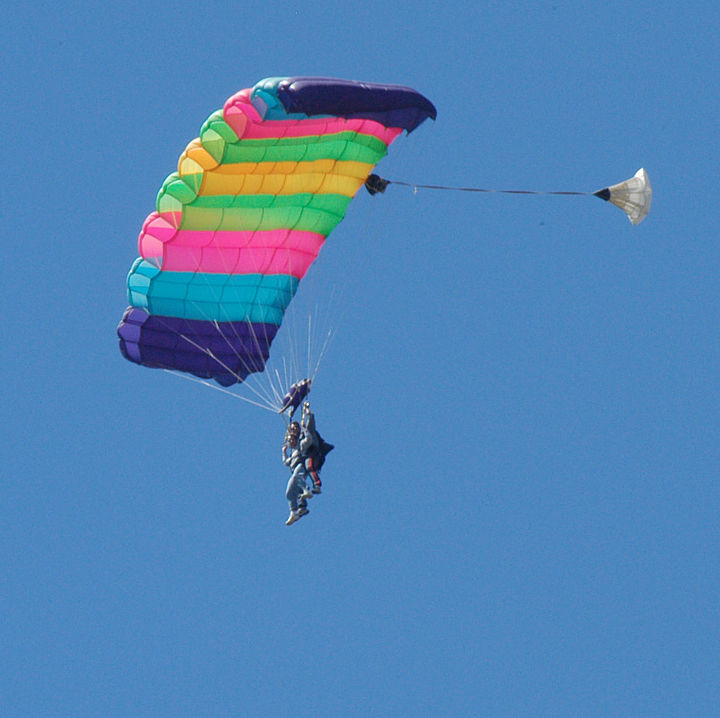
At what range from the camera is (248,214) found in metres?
27.6

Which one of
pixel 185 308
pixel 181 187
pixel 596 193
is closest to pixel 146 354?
pixel 185 308

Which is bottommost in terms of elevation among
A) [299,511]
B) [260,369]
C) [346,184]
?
[299,511]

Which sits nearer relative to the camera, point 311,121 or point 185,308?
point 311,121

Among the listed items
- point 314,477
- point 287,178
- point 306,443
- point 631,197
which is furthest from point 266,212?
point 631,197

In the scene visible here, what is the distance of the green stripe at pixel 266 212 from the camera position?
2719 cm

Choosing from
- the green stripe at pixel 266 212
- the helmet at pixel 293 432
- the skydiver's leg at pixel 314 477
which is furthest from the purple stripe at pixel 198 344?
the skydiver's leg at pixel 314 477

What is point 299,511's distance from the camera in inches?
1072

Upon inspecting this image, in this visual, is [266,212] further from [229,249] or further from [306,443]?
[306,443]

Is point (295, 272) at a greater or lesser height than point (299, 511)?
greater

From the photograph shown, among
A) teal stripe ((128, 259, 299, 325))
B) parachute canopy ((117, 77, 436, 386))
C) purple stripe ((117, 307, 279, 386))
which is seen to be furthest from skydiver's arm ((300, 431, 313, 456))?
teal stripe ((128, 259, 299, 325))

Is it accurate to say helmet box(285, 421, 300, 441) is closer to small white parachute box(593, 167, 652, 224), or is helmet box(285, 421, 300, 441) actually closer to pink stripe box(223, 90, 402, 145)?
pink stripe box(223, 90, 402, 145)

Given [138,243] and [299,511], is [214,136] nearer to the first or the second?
[138,243]

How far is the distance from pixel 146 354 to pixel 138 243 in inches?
60.0

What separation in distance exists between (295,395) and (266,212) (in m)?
2.10
